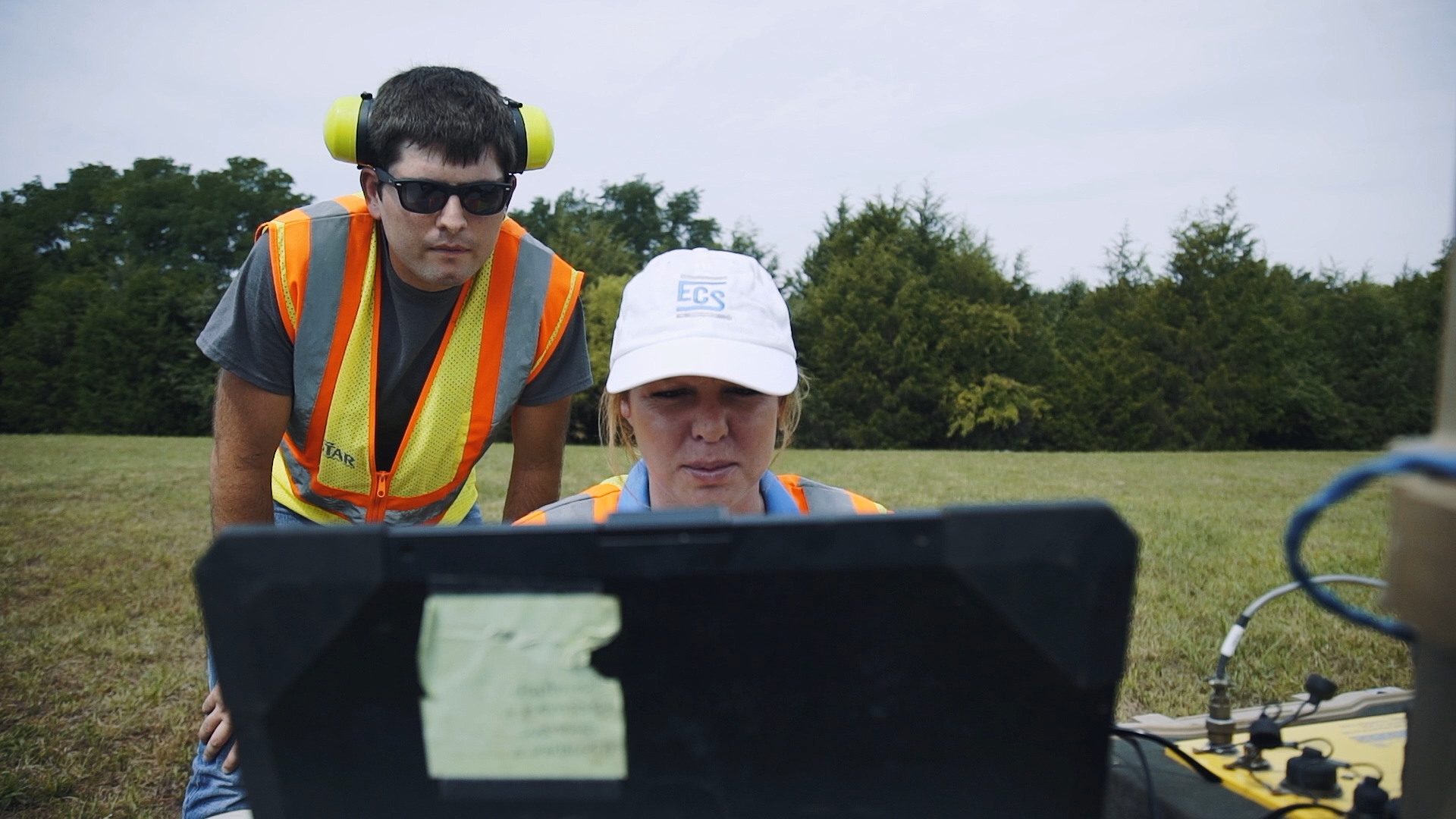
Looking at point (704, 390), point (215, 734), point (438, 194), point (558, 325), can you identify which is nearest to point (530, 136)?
point (438, 194)

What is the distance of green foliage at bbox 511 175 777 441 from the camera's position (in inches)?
1320

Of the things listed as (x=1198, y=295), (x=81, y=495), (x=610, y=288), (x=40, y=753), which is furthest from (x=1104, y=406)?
(x=40, y=753)

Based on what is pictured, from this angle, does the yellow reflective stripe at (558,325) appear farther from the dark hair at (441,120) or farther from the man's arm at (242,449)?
the man's arm at (242,449)

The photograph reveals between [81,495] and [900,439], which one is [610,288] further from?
[81,495]

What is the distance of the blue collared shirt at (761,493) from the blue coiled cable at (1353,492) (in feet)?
4.04

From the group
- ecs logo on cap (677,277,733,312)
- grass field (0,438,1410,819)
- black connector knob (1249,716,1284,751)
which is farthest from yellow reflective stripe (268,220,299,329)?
black connector knob (1249,716,1284,751)

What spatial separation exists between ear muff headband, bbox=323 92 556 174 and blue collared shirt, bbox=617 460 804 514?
3.25ft

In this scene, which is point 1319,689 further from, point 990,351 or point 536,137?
point 990,351

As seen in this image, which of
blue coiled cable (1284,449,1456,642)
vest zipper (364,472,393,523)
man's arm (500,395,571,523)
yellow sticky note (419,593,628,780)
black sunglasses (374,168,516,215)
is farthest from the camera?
man's arm (500,395,571,523)

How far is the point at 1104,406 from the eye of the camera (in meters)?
33.2

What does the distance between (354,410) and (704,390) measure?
1.20 m

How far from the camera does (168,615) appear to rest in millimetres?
5523

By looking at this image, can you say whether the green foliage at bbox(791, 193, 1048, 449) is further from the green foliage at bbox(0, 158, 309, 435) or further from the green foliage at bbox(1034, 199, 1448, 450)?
Answer: the green foliage at bbox(0, 158, 309, 435)

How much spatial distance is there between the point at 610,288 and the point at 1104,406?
671 inches
